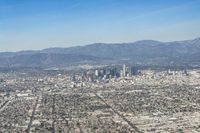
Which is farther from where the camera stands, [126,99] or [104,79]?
[104,79]

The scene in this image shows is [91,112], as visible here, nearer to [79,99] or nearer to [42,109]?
[42,109]

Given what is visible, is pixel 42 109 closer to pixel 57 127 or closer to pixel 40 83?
pixel 57 127

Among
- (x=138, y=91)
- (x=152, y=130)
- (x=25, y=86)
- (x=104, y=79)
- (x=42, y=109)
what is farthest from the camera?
(x=104, y=79)

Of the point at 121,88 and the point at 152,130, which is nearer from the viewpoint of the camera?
the point at 152,130

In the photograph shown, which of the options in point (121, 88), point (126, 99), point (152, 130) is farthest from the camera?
point (121, 88)

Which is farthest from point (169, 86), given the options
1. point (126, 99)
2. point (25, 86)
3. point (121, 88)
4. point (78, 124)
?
point (78, 124)

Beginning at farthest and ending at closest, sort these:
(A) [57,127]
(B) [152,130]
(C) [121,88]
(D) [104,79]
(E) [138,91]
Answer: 1. (D) [104,79]
2. (C) [121,88]
3. (E) [138,91]
4. (A) [57,127]
5. (B) [152,130]

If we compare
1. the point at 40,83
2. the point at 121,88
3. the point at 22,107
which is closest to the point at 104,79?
the point at 40,83

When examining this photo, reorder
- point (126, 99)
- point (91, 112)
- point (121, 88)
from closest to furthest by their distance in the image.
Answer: point (91, 112), point (126, 99), point (121, 88)
